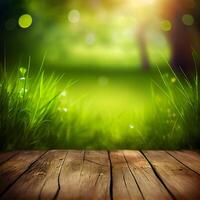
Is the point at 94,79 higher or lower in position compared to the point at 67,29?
lower

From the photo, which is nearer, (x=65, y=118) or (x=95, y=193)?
(x=95, y=193)

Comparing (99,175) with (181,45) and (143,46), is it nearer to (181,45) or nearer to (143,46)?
(181,45)

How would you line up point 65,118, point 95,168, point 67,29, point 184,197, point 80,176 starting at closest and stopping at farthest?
point 184,197 < point 80,176 < point 95,168 < point 65,118 < point 67,29

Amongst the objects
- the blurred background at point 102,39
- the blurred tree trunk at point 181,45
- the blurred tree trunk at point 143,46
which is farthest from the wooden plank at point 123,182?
the blurred tree trunk at point 143,46

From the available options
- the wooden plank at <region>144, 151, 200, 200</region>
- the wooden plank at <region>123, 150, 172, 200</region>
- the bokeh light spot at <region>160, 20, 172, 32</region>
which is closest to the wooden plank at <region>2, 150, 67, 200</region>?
the wooden plank at <region>123, 150, 172, 200</region>

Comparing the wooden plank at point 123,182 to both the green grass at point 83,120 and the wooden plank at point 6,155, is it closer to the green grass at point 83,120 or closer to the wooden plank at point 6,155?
the wooden plank at point 6,155

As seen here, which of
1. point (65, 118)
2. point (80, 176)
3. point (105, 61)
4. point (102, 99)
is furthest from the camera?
point (105, 61)

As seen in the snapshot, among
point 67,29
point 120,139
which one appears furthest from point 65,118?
point 67,29

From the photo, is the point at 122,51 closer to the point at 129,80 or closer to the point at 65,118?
the point at 129,80
